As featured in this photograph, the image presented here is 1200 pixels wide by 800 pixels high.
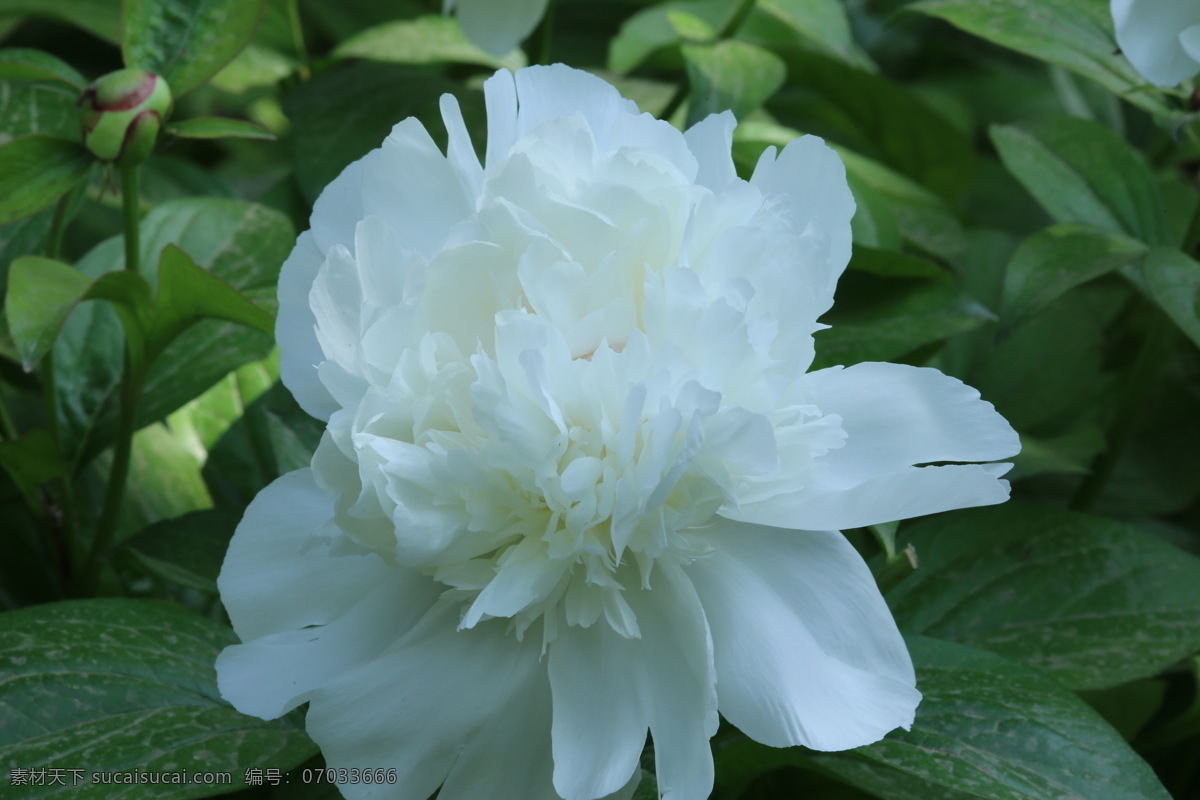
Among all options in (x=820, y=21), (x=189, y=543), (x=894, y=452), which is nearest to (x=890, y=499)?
(x=894, y=452)

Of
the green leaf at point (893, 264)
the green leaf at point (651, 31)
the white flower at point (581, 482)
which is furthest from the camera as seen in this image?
the green leaf at point (651, 31)

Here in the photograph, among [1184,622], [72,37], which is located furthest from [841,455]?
[72,37]

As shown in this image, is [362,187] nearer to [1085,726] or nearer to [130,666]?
[130,666]

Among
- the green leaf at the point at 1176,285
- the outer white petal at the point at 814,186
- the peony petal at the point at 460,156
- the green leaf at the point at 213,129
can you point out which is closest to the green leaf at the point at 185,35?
the green leaf at the point at 213,129

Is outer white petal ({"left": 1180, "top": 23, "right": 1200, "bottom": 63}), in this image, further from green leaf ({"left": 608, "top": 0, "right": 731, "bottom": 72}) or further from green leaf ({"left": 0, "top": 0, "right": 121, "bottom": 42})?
green leaf ({"left": 0, "top": 0, "right": 121, "bottom": 42})

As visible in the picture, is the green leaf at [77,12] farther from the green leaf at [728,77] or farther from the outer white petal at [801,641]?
the outer white petal at [801,641]
